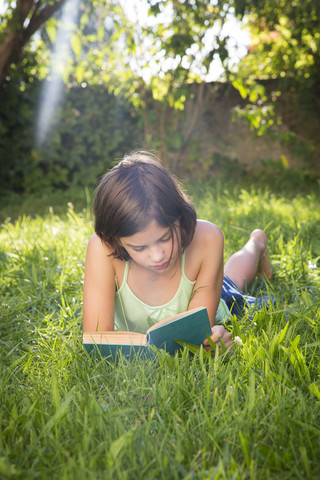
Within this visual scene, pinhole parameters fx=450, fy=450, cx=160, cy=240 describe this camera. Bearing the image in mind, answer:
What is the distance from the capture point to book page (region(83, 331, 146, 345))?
1.73m

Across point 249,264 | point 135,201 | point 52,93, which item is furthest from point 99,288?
point 52,93

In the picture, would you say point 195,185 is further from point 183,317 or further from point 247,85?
point 183,317

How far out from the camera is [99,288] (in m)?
1.98

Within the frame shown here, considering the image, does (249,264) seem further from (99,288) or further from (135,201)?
(135,201)

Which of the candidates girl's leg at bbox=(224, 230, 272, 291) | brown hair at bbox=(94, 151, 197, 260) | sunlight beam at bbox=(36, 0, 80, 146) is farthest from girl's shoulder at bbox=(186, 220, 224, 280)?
sunlight beam at bbox=(36, 0, 80, 146)

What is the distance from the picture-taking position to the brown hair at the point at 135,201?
67.7 inches

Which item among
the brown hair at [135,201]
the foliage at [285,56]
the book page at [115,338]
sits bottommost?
the book page at [115,338]

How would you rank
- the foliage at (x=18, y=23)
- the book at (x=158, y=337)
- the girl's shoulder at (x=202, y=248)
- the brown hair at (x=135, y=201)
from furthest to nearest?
the foliage at (x=18, y=23) → the girl's shoulder at (x=202, y=248) → the brown hair at (x=135, y=201) → the book at (x=158, y=337)

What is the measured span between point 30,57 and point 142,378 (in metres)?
6.10

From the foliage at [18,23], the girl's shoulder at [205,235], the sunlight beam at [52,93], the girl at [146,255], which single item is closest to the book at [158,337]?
the girl at [146,255]

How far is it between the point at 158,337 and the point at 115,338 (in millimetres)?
193

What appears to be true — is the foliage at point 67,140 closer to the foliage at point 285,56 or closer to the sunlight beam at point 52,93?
the sunlight beam at point 52,93

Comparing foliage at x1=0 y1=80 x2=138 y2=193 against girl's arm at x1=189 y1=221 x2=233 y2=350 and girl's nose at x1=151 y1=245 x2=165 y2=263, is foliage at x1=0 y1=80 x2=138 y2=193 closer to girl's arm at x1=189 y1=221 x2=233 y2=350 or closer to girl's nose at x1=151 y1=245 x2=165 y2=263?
girl's arm at x1=189 y1=221 x2=233 y2=350

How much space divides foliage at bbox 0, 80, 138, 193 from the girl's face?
5.17m
